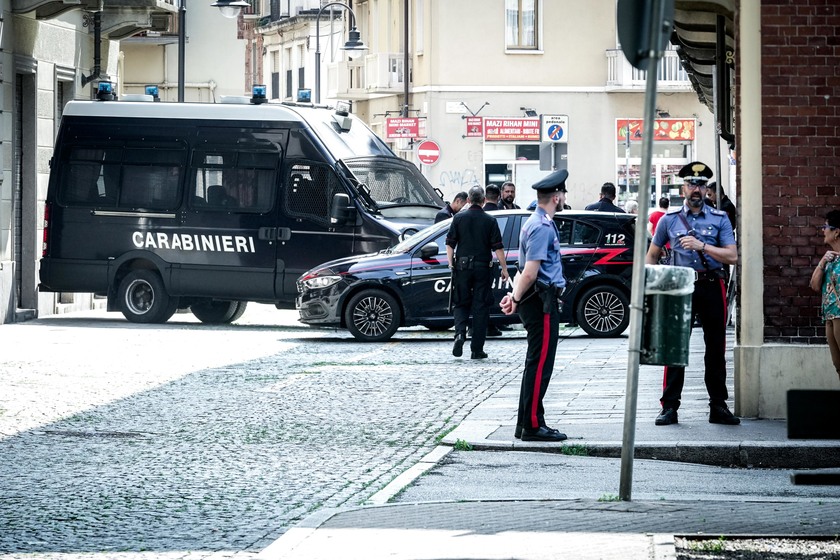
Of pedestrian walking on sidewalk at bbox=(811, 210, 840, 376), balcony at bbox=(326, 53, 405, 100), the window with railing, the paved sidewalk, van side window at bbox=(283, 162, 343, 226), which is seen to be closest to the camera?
the paved sidewalk

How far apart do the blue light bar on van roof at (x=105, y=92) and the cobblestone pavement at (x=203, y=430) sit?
14.1ft

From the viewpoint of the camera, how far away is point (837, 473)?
22.3 ft

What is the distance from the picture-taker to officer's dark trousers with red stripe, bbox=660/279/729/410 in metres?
12.1

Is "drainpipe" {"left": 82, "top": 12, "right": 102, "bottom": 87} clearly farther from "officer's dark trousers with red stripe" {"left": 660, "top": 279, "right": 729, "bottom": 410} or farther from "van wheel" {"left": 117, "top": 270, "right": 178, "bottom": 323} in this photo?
"officer's dark trousers with red stripe" {"left": 660, "top": 279, "right": 729, "bottom": 410}

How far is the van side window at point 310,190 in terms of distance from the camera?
23.1 m

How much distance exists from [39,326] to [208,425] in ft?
38.5

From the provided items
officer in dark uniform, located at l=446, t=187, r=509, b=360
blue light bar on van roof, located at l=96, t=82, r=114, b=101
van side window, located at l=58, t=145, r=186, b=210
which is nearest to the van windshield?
van side window, located at l=58, t=145, r=186, b=210

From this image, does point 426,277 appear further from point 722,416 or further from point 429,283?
point 722,416

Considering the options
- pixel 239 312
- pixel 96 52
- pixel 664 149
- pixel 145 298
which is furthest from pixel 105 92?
pixel 664 149

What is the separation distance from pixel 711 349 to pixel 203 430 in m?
3.64

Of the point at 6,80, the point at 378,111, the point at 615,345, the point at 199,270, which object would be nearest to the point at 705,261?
the point at 615,345

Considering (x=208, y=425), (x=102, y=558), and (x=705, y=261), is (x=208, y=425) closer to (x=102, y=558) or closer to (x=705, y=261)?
(x=705, y=261)

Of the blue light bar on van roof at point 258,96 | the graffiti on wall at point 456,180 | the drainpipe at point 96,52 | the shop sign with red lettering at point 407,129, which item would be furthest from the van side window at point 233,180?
the graffiti on wall at point 456,180

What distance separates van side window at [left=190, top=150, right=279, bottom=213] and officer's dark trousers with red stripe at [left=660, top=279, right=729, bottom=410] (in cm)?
1194
